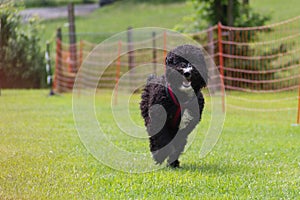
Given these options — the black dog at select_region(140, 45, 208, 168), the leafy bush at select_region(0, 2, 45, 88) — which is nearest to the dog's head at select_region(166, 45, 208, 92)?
the black dog at select_region(140, 45, 208, 168)

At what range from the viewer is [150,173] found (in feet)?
21.6

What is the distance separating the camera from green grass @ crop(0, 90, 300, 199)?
18.6ft

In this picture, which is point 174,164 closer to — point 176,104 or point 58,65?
point 176,104

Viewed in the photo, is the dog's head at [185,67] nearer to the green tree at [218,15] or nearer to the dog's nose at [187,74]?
the dog's nose at [187,74]

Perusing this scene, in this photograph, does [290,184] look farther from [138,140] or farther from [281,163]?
[138,140]

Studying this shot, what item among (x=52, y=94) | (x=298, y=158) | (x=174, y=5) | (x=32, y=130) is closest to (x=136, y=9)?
(x=174, y=5)

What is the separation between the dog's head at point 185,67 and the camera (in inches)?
250

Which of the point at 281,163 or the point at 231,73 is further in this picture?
the point at 231,73

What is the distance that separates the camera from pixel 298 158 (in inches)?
305

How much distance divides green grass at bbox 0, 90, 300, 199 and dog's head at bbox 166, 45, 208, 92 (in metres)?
0.95

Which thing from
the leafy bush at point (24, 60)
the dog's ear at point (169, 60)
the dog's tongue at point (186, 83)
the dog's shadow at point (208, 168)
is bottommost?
the leafy bush at point (24, 60)

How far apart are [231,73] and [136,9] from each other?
28.3m

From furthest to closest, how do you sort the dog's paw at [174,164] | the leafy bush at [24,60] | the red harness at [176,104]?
the leafy bush at [24,60] < the dog's paw at [174,164] < the red harness at [176,104]

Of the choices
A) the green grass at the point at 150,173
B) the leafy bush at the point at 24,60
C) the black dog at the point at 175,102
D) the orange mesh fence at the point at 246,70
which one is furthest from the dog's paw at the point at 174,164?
the leafy bush at the point at 24,60
